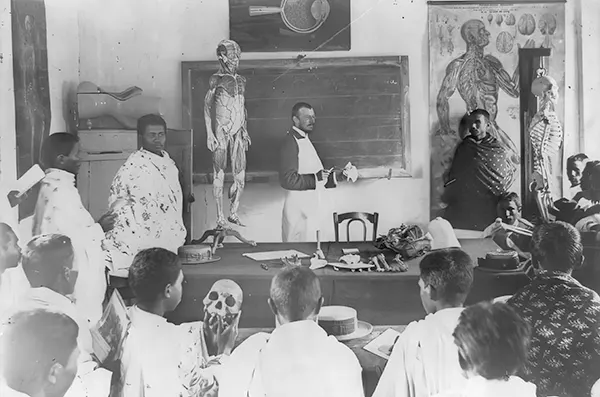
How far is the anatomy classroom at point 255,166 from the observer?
1707mm

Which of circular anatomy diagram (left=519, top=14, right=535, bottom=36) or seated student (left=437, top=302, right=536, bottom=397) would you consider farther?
circular anatomy diagram (left=519, top=14, right=535, bottom=36)

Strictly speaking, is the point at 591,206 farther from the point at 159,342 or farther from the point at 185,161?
the point at 159,342

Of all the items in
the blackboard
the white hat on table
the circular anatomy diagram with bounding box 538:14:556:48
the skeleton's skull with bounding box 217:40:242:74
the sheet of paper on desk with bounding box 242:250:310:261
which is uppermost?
the circular anatomy diagram with bounding box 538:14:556:48

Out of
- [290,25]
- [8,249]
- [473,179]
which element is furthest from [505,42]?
[8,249]

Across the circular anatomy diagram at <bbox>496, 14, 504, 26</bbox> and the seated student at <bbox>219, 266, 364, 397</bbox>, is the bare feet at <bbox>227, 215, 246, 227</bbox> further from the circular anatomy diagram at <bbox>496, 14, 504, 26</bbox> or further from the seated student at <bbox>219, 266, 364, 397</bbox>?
the circular anatomy diagram at <bbox>496, 14, 504, 26</bbox>

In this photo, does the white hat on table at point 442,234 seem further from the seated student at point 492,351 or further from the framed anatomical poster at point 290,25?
the framed anatomical poster at point 290,25

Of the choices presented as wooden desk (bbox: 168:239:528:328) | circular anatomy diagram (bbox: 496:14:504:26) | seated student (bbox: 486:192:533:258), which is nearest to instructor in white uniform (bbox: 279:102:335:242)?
wooden desk (bbox: 168:239:528:328)

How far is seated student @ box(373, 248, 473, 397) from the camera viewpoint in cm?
163

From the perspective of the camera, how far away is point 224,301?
1.71 meters

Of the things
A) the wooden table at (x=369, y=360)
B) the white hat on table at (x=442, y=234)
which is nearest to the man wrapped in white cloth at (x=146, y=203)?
the wooden table at (x=369, y=360)

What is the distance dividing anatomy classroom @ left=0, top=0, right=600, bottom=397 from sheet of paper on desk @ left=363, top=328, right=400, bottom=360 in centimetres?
2

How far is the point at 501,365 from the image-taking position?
1589 millimetres

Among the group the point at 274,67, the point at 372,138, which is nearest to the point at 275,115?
the point at 274,67

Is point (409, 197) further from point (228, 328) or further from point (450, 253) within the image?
point (228, 328)
